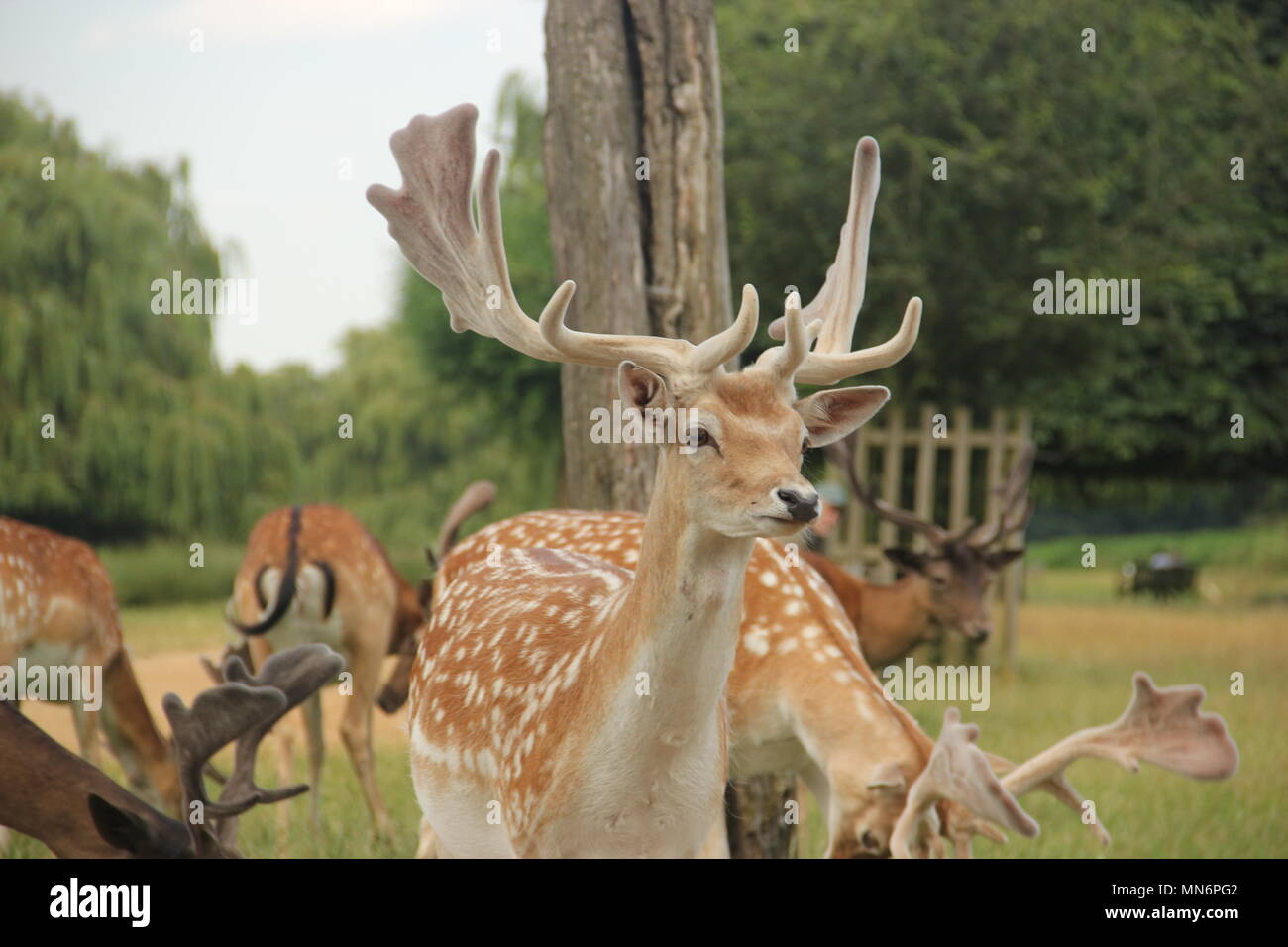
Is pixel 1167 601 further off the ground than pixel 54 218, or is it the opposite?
pixel 54 218

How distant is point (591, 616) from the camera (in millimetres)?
3047

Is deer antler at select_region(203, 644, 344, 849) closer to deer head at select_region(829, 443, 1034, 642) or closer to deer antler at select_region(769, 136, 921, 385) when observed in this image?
deer antler at select_region(769, 136, 921, 385)

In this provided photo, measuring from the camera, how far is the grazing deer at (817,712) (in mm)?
3490

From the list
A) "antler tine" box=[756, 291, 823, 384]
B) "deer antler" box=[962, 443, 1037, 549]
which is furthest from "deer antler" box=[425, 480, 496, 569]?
"antler tine" box=[756, 291, 823, 384]

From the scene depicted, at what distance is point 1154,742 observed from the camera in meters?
3.41

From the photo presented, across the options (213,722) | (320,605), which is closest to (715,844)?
(213,722)

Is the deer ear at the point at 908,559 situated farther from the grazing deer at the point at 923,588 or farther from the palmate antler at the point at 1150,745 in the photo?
the palmate antler at the point at 1150,745

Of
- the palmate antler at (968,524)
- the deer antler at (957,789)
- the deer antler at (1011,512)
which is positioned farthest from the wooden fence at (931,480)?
the deer antler at (957,789)

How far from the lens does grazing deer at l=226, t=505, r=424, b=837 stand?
5883 mm

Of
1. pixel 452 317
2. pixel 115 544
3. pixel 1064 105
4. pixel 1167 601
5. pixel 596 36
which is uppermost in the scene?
pixel 1064 105

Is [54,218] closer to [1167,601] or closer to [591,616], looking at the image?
[591,616]

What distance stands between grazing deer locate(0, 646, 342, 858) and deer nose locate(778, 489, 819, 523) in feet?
5.82
